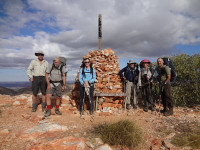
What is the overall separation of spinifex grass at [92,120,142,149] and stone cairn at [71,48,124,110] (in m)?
3.78

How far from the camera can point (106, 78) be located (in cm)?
907

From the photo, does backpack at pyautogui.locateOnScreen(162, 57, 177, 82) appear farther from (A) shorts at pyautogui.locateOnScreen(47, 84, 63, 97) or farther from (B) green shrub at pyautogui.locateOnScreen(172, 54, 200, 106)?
(A) shorts at pyautogui.locateOnScreen(47, 84, 63, 97)

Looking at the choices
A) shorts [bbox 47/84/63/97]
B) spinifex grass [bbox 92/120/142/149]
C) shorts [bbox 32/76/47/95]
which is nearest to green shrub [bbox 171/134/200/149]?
spinifex grass [bbox 92/120/142/149]

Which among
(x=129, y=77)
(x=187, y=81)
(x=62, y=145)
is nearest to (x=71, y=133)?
(x=62, y=145)

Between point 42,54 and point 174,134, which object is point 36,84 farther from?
point 174,134

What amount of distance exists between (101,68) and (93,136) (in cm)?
507

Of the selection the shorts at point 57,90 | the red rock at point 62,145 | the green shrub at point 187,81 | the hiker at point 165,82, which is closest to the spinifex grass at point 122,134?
the red rock at point 62,145

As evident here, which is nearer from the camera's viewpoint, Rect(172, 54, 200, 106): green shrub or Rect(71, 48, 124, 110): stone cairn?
Rect(71, 48, 124, 110): stone cairn

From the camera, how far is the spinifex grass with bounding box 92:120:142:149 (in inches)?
175

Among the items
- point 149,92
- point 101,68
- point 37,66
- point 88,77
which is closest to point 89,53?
point 101,68

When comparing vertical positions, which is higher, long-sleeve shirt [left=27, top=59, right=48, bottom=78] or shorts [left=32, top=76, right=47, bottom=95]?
long-sleeve shirt [left=27, top=59, right=48, bottom=78]

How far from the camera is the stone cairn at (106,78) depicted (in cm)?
888

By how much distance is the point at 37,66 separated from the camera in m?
7.78

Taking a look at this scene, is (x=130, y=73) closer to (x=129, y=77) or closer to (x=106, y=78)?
(x=129, y=77)
